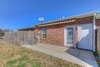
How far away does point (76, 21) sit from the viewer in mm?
13500

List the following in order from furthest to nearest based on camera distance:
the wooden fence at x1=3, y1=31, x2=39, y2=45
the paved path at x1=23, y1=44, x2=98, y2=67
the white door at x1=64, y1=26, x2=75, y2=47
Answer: the wooden fence at x1=3, y1=31, x2=39, y2=45
the white door at x1=64, y1=26, x2=75, y2=47
the paved path at x1=23, y1=44, x2=98, y2=67

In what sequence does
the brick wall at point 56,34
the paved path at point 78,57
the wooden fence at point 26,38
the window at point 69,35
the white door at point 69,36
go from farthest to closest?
1. the wooden fence at point 26,38
2. the brick wall at point 56,34
3. the window at point 69,35
4. the white door at point 69,36
5. the paved path at point 78,57

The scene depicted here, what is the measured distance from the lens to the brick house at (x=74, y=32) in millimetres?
11906

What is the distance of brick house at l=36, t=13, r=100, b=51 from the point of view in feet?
39.1

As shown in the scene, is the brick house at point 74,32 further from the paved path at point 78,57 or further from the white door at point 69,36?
the paved path at point 78,57

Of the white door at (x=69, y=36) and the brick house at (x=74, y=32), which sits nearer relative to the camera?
the brick house at (x=74, y=32)

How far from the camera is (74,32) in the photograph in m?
13.7

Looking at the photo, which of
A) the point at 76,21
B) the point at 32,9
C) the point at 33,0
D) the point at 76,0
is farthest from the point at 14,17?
the point at 76,21

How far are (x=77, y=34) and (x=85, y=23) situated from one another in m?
1.44

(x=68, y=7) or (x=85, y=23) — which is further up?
(x=68, y=7)

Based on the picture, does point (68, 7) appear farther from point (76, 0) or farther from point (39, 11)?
point (39, 11)

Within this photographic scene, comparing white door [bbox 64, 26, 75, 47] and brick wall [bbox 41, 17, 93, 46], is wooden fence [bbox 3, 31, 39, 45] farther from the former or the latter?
white door [bbox 64, 26, 75, 47]

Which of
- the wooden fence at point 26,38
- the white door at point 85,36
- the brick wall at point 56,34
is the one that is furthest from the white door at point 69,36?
the wooden fence at point 26,38

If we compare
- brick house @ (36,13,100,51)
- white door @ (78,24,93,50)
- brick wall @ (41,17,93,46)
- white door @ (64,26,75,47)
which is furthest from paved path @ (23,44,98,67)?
brick wall @ (41,17,93,46)
